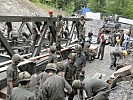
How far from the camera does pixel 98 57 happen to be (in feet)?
52.9

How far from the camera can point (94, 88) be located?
6676 mm

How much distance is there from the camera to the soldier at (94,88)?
21.2 ft

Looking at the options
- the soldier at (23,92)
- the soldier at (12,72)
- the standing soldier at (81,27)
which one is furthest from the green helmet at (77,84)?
the standing soldier at (81,27)

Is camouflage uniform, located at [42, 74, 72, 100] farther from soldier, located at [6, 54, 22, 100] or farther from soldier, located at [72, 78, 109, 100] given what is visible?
soldier, located at [6, 54, 22, 100]

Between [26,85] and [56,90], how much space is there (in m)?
0.95

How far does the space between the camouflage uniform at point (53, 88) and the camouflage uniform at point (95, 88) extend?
109 cm

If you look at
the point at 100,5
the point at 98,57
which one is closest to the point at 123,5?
the point at 100,5

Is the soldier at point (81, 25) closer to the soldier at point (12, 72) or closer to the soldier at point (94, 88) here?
the soldier at point (94, 88)

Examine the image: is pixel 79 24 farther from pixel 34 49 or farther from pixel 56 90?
pixel 56 90

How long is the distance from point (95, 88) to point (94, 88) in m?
0.04

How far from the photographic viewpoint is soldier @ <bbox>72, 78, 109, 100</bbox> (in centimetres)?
645

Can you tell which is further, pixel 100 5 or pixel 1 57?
pixel 100 5

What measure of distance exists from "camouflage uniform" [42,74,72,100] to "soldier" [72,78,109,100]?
0.82m

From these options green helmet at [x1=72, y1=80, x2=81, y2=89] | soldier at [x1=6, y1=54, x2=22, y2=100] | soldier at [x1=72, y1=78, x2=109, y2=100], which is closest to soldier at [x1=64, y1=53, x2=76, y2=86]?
soldier at [x1=72, y1=78, x2=109, y2=100]
